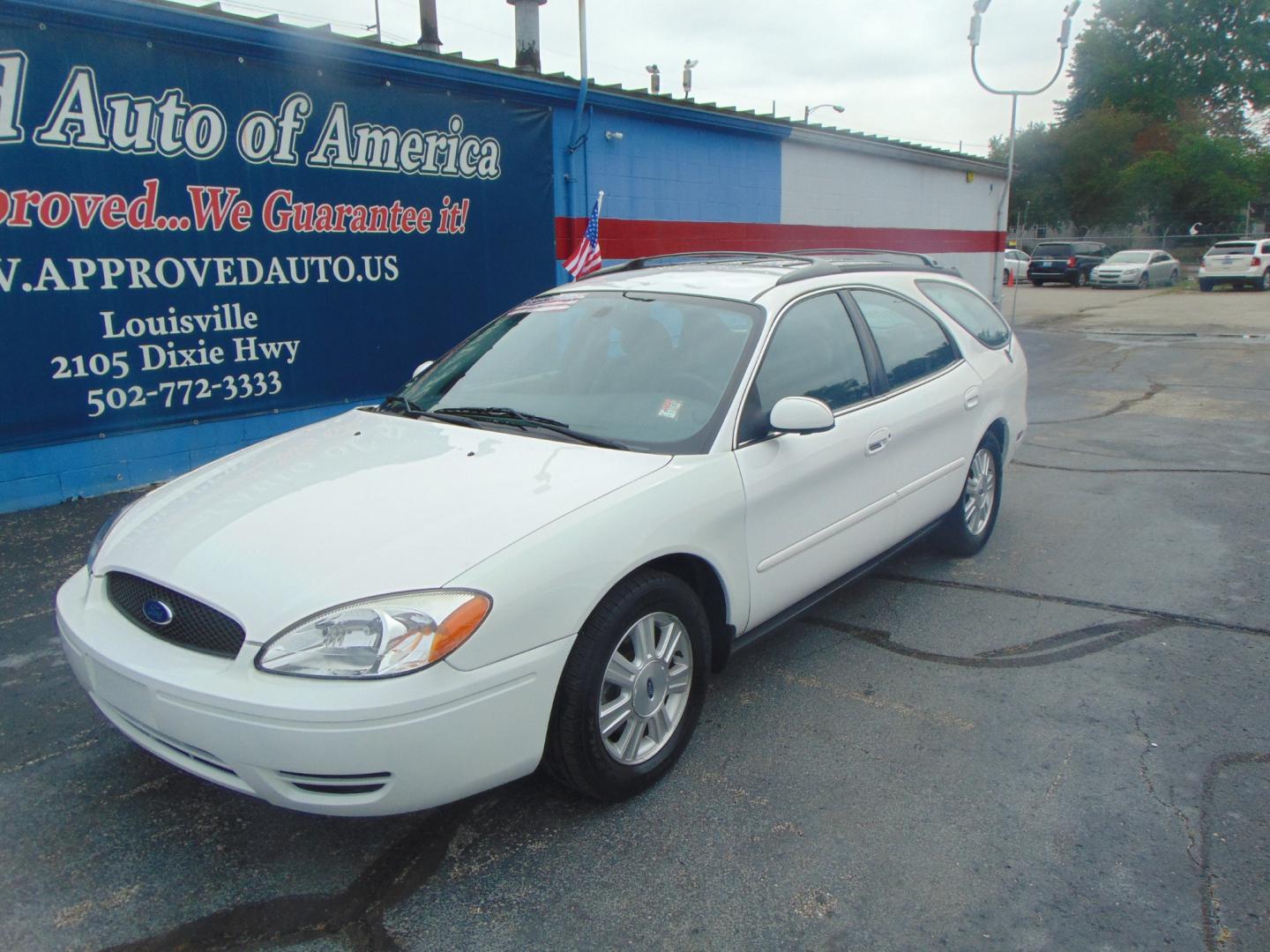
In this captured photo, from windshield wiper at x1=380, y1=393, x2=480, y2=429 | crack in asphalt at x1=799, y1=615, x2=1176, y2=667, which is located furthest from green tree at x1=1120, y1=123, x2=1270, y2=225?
windshield wiper at x1=380, y1=393, x2=480, y2=429

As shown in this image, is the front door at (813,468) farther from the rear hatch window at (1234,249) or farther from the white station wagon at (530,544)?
the rear hatch window at (1234,249)

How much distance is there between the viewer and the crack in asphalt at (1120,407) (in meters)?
9.38

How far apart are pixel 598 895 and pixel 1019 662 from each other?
2.24m

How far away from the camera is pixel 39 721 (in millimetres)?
3562

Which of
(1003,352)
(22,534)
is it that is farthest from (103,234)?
(1003,352)

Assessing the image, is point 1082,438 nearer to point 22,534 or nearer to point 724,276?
point 724,276

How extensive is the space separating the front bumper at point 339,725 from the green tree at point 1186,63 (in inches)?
2681

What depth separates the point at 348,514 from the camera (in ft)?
9.37

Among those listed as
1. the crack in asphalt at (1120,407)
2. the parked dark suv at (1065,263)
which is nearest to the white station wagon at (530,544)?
the crack in asphalt at (1120,407)

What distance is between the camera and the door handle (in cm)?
400

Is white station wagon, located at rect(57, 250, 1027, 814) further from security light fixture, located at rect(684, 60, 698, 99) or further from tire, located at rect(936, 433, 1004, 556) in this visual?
security light fixture, located at rect(684, 60, 698, 99)

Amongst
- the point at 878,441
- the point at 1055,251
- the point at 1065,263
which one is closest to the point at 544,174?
the point at 878,441

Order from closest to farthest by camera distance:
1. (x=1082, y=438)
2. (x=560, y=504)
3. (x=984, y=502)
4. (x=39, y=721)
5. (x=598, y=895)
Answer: (x=598, y=895), (x=560, y=504), (x=39, y=721), (x=984, y=502), (x=1082, y=438)

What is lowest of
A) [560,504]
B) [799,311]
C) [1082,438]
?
[1082,438]
